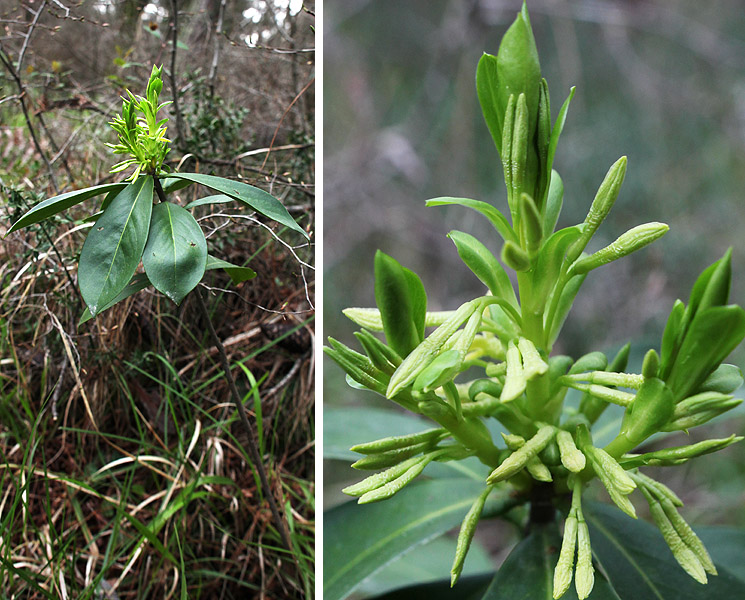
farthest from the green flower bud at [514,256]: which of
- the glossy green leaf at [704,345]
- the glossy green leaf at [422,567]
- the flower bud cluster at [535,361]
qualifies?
the glossy green leaf at [422,567]

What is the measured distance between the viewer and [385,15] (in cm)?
171

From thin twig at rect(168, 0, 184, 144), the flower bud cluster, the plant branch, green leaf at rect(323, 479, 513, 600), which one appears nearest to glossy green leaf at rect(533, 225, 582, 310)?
the flower bud cluster

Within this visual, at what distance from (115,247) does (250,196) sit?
156 millimetres

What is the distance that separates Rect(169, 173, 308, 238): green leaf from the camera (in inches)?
26.6

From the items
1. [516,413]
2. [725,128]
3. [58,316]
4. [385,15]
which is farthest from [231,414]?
[725,128]

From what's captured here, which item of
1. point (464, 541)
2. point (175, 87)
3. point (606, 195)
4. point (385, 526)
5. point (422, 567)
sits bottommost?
point (422, 567)

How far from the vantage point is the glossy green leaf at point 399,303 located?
1.13 feet

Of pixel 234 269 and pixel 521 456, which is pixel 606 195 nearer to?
pixel 521 456

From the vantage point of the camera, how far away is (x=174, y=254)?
24.5 inches

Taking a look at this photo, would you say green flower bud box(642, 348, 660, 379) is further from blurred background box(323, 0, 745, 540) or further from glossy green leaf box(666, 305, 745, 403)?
blurred background box(323, 0, 745, 540)

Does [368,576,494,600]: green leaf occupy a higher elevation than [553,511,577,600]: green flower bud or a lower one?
lower

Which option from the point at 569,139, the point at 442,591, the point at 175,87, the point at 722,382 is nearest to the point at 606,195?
the point at 722,382

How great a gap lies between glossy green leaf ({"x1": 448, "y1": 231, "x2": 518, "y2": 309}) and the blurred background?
1006 mm

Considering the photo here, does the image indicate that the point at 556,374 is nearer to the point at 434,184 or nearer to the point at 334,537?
the point at 334,537
